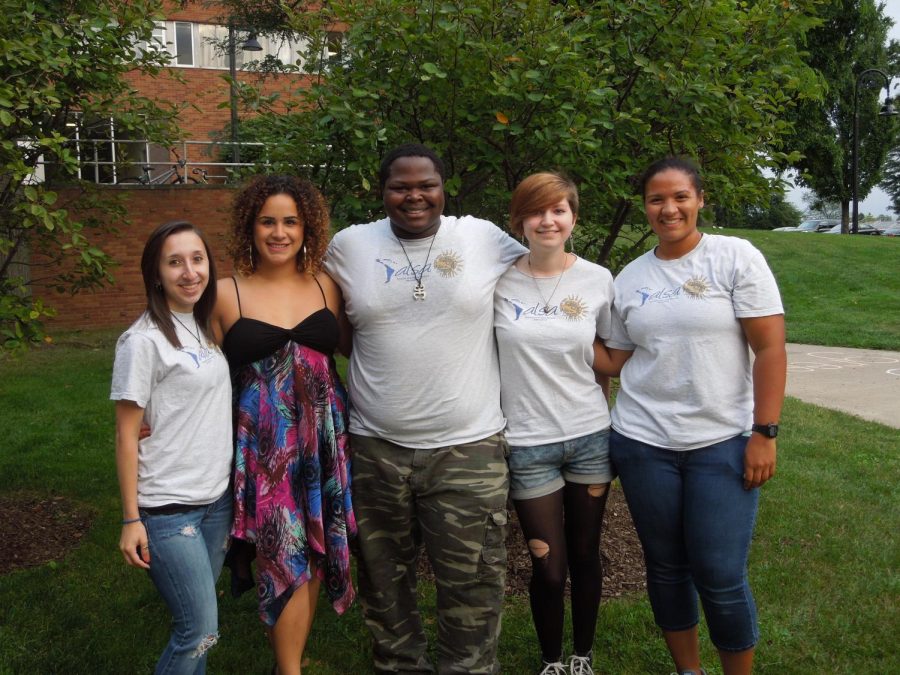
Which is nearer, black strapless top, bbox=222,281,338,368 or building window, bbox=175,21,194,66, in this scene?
black strapless top, bbox=222,281,338,368

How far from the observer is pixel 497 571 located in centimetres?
295

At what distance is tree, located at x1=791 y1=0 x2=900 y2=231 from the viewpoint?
25859mm

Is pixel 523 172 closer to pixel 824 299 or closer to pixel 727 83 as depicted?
pixel 727 83

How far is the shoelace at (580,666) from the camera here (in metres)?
3.19

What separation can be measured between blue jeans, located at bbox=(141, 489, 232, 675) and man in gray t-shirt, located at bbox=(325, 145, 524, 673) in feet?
2.05

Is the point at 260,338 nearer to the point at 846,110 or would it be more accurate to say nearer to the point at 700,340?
the point at 700,340

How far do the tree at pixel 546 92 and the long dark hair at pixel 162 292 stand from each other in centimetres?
92

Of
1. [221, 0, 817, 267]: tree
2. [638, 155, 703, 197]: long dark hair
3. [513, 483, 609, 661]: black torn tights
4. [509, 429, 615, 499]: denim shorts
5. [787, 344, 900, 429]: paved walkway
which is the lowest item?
[787, 344, 900, 429]: paved walkway

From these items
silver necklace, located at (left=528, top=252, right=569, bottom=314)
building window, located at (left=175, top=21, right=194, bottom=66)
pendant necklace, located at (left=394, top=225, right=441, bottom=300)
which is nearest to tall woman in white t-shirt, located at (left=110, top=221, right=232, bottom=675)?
pendant necklace, located at (left=394, top=225, right=441, bottom=300)

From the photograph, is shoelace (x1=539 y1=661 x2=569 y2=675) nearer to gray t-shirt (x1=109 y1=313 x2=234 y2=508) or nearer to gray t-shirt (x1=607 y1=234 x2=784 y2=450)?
gray t-shirt (x1=607 y1=234 x2=784 y2=450)

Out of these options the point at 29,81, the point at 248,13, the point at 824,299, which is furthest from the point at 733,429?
the point at 248,13

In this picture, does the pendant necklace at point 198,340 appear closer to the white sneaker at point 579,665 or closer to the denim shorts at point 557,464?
the denim shorts at point 557,464

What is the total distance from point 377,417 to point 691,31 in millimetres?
2169

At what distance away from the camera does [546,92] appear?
3.37 metres
